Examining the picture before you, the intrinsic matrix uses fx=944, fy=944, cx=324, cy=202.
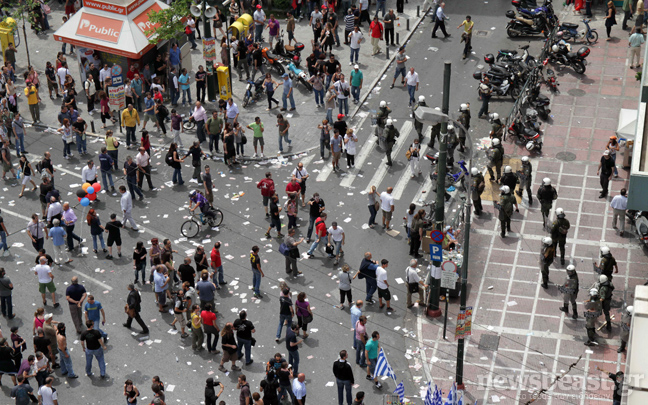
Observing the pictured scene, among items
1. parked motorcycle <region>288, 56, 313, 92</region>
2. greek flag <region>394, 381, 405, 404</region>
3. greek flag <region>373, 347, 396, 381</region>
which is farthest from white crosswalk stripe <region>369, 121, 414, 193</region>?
greek flag <region>394, 381, 405, 404</region>

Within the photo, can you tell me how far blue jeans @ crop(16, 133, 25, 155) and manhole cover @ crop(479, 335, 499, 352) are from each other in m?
17.8

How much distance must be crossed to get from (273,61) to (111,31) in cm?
634

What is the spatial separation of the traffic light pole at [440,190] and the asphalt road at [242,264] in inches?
25.4

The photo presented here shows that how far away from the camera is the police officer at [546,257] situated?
2581cm

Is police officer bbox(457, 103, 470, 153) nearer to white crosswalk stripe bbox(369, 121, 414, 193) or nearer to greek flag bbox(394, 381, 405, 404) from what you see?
white crosswalk stripe bbox(369, 121, 414, 193)

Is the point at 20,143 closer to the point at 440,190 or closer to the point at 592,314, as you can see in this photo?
the point at 440,190

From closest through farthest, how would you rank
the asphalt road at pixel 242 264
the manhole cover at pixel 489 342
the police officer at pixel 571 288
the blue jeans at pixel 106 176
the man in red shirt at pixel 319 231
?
1. the asphalt road at pixel 242 264
2. the manhole cover at pixel 489 342
3. the police officer at pixel 571 288
4. the man in red shirt at pixel 319 231
5. the blue jeans at pixel 106 176

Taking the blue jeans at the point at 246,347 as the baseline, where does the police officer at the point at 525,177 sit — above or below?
above

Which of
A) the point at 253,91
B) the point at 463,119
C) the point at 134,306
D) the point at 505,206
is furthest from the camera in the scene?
the point at 253,91

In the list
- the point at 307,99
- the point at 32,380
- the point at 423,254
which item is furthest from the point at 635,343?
the point at 307,99

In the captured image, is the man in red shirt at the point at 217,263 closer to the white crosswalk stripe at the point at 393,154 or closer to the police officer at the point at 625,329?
the white crosswalk stripe at the point at 393,154

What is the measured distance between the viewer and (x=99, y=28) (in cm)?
3631

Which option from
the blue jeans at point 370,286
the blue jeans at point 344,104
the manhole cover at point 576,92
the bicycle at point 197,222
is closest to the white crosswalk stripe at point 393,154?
the blue jeans at point 344,104

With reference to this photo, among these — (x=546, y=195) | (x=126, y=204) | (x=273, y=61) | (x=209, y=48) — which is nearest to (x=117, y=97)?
(x=209, y=48)
